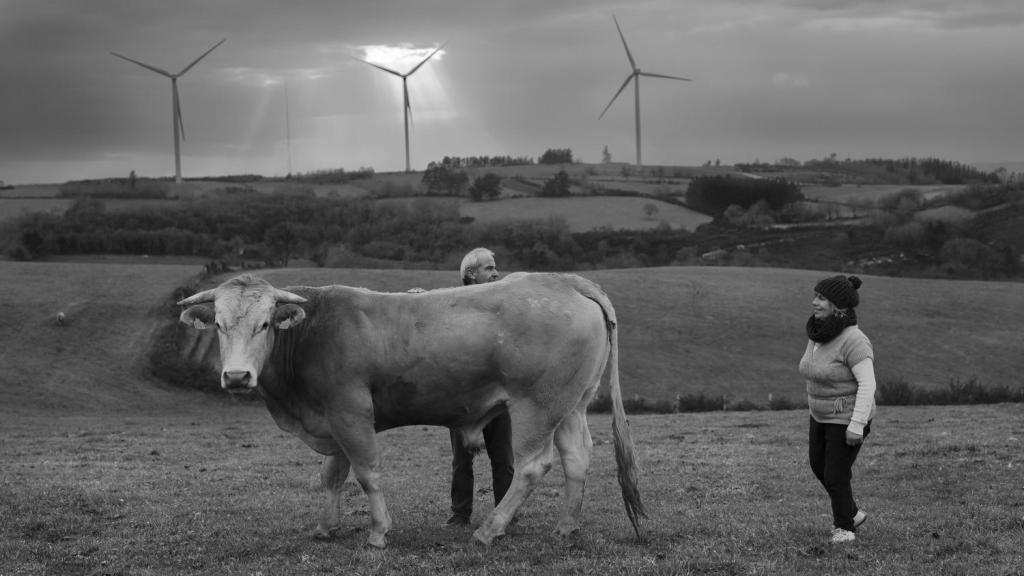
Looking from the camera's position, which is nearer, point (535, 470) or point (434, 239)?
point (535, 470)

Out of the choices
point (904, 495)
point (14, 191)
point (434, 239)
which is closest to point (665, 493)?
point (904, 495)

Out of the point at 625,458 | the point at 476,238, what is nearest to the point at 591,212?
the point at 476,238

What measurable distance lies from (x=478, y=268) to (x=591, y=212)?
334 feet

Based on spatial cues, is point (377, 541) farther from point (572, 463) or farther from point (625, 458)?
point (625, 458)

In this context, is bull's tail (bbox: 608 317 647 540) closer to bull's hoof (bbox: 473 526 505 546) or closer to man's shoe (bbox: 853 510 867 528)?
bull's hoof (bbox: 473 526 505 546)

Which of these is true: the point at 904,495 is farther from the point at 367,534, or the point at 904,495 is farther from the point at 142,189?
the point at 142,189

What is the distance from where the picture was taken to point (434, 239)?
102625 millimetres

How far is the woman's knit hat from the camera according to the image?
10.0 meters

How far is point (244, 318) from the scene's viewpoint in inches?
384

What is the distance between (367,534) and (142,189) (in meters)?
125

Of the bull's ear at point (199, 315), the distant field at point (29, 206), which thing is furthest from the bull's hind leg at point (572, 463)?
the distant field at point (29, 206)

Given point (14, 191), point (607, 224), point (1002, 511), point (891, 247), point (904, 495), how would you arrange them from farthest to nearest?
point (14, 191)
point (607, 224)
point (891, 247)
point (904, 495)
point (1002, 511)

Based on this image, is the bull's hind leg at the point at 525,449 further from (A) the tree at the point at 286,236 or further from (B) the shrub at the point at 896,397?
(A) the tree at the point at 286,236

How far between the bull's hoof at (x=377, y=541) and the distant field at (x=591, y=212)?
94.1m
